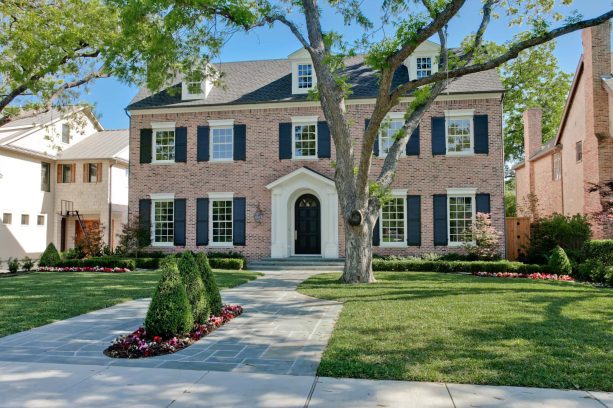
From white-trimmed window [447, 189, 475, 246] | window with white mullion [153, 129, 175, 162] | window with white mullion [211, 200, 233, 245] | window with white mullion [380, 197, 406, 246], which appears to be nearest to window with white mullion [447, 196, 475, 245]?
white-trimmed window [447, 189, 475, 246]

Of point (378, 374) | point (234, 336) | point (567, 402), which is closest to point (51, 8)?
point (234, 336)

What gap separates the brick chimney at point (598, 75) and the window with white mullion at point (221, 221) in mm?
14395

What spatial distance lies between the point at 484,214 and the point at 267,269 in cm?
816

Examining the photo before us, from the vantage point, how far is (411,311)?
7699mm

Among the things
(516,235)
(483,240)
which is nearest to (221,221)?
(483,240)

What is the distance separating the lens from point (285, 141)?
18.8 m

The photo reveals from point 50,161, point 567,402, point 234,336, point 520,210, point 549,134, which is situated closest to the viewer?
point 567,402

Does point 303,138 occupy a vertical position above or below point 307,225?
above

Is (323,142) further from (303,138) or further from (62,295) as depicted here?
(62,295)

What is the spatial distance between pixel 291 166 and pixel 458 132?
665 centimetres

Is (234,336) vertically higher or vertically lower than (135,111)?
lower

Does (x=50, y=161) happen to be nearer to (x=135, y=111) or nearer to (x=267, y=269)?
(x=135, y=111)

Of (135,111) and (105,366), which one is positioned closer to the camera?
(105,366)

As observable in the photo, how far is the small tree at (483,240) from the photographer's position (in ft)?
54.3
